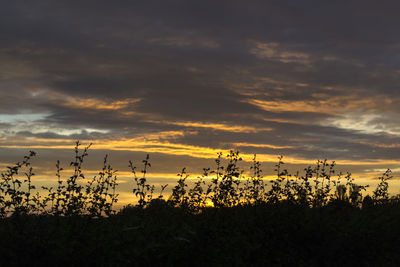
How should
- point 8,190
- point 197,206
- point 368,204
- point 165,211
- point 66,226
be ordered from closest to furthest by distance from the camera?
1. point 66,226
2. point 8,190
3. point 165,211
4. point 197,206
5. point 368,204

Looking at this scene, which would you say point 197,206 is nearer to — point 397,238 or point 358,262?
point 358,262

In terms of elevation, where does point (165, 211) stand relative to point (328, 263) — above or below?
above

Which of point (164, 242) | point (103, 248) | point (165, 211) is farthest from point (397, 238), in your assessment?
point (103, 248)

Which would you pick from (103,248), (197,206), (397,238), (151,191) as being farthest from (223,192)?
(397,238)

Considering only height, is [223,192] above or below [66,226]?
above

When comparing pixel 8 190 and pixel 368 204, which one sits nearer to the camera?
pixel 8 190

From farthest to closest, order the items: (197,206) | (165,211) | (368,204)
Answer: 1. (368,204)
2. (197,206)
3. (165,211)

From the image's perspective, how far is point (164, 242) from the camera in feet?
24.5

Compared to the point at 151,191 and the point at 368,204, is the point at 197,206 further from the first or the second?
the point at 368,204

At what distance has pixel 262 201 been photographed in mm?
11594

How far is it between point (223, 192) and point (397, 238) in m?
4.59

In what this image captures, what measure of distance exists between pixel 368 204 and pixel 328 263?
19.6ft

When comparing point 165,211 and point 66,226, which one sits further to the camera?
point 165,211

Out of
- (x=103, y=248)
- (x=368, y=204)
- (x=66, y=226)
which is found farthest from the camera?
(x=368, y=204)
